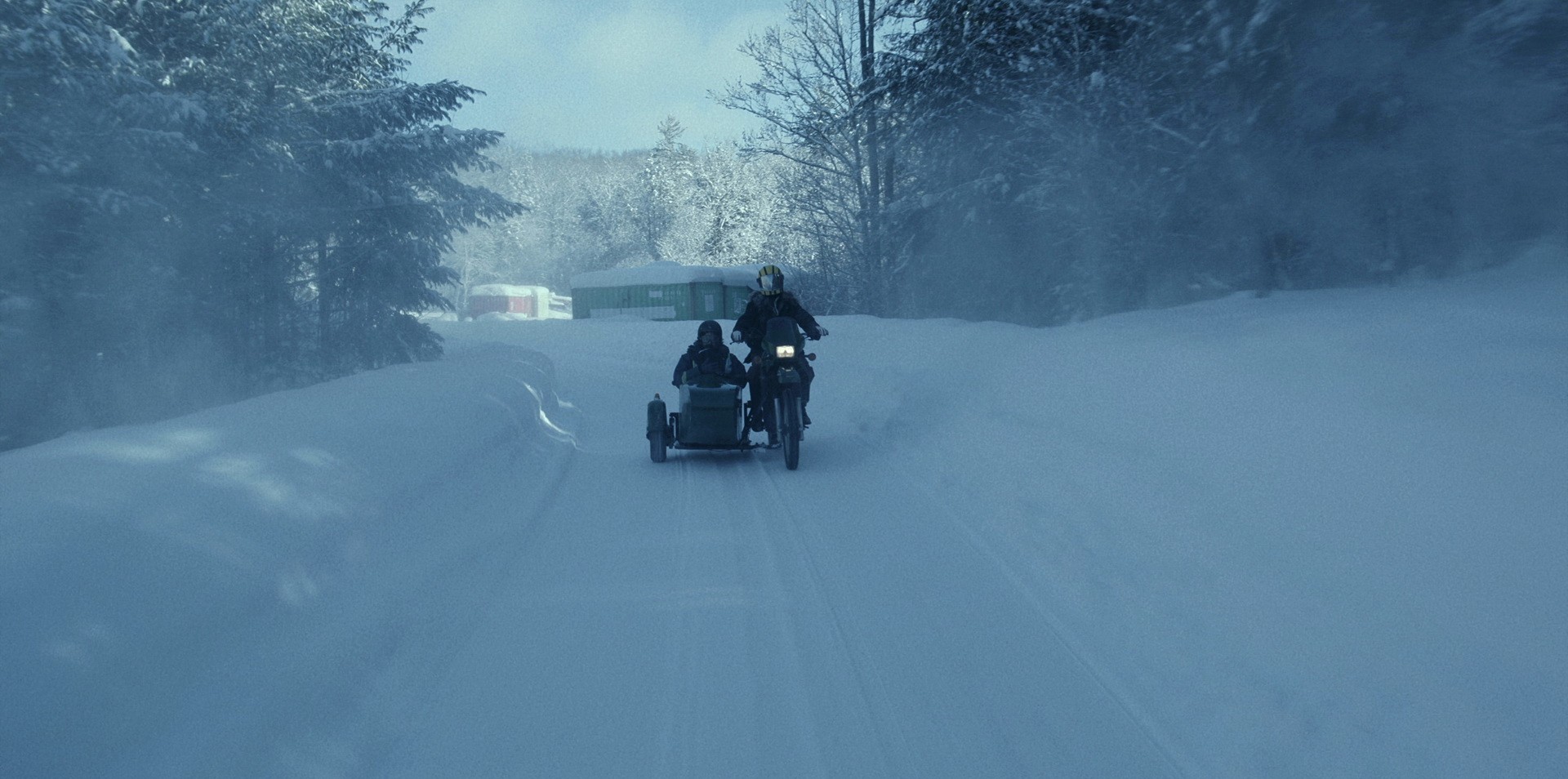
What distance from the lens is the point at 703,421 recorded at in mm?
9961

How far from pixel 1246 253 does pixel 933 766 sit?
32.1 ft

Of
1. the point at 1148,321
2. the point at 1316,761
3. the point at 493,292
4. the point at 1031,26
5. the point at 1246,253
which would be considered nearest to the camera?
the point at 1316,761

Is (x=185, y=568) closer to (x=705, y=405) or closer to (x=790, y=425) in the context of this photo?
(x=790, y=425)

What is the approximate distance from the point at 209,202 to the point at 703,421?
1053 cm

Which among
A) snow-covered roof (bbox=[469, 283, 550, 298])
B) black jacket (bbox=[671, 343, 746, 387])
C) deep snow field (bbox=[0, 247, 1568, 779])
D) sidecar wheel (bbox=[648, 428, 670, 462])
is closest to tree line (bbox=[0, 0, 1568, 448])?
deep snow field (bbox=[0, 247, 1568, 779])

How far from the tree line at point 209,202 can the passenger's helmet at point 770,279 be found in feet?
29.4

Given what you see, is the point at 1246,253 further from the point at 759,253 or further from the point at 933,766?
the point at 759,253

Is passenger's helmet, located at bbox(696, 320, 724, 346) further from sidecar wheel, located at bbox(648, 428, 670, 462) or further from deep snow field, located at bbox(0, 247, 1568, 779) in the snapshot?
deep snow field, located at bbox(0, 247, 1568, 779)

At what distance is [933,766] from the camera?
3.41 metres

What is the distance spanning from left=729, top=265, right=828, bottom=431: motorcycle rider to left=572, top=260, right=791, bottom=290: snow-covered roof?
40.3 meters

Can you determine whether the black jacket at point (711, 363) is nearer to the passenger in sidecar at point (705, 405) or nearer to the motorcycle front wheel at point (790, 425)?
the passenger in sidecar at point (705, 405)

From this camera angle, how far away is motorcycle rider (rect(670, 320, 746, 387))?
10.4m

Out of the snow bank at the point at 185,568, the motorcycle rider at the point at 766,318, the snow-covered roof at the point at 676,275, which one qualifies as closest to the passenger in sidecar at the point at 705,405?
the motorcycle rider at the point at 766,318

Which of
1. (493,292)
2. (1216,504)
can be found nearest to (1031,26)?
(1216,504)
